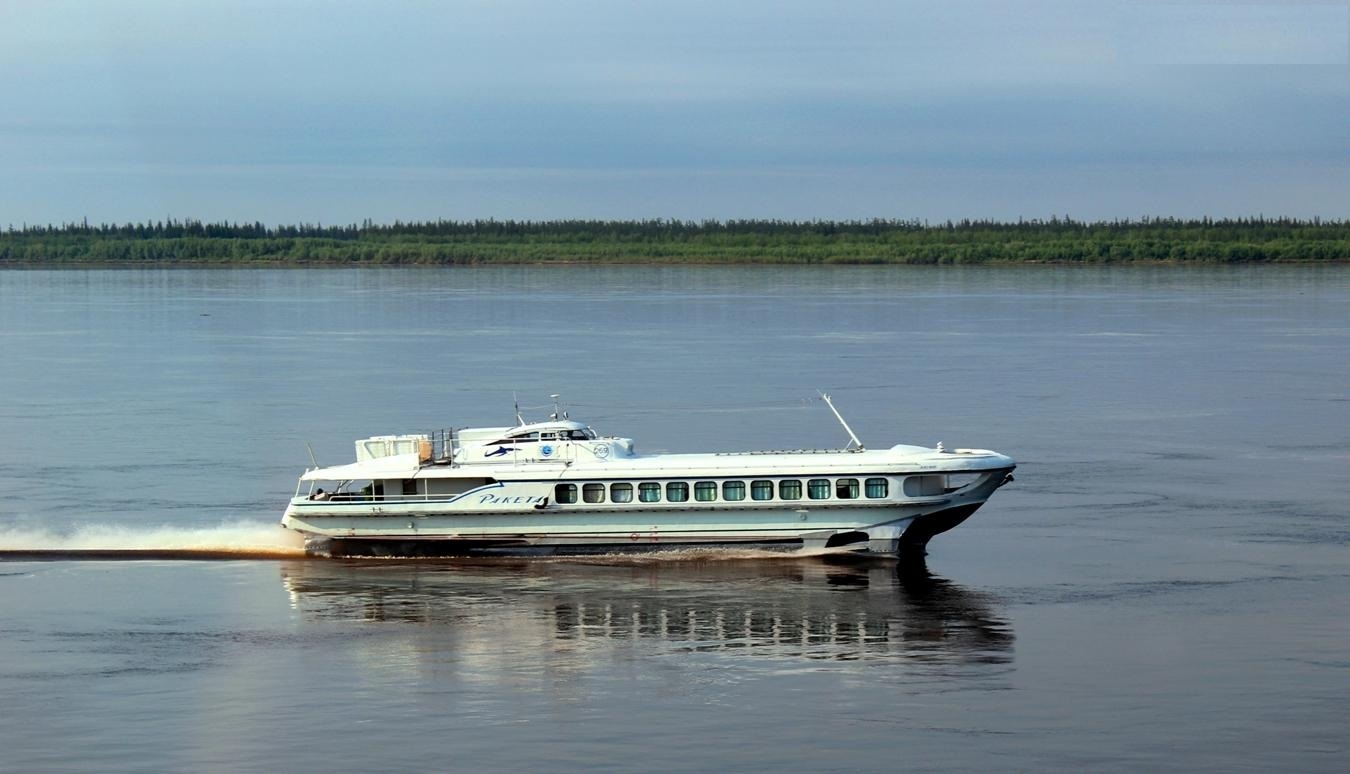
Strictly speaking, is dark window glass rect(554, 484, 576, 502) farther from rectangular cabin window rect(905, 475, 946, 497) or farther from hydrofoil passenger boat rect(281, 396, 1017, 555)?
rectangular cabin window rect(905, 475, 946, 497)

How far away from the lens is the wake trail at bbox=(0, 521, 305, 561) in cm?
5231

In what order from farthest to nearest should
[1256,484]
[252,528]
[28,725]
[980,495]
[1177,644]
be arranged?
[1256,484] → [252,528] → [980,495] → [1177,644] → [28,725]

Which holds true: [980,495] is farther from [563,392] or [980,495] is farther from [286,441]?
[563,392]

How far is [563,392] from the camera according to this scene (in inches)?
3858

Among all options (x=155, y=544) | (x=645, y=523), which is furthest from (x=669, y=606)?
(x=155, y=544)

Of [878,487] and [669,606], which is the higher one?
[878,487]

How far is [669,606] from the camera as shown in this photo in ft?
148

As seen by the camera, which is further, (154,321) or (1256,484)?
(154,321)

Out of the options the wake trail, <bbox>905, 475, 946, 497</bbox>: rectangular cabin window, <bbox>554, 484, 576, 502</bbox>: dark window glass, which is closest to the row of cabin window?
<bbox>554, 484, 576, 502</bbox>: dark window glass

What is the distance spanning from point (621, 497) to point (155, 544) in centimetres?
1341

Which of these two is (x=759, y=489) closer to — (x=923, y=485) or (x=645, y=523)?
(x=645, y=523)

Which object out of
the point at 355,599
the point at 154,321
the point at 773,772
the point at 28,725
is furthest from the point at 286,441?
the point at 154,321

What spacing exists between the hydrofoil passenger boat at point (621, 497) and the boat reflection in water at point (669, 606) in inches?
27.8

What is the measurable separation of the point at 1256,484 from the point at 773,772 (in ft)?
119
